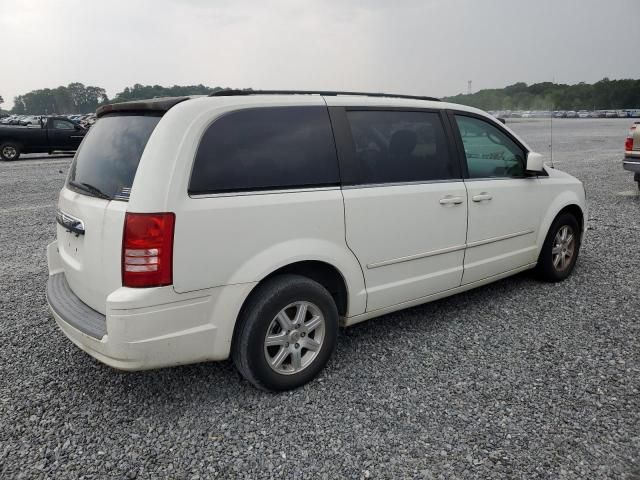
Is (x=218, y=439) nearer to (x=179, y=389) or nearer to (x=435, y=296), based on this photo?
(x=179, y=389)

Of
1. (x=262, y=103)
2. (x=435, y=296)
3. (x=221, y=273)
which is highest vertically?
(x=262, y=103)

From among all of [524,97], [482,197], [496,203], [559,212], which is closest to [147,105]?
[482,197]

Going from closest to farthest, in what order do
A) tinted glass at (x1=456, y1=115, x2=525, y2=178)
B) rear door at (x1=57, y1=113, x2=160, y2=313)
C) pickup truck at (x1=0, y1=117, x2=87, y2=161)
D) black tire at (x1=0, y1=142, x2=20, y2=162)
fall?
rear door at (x1=57, y1=113, x2=160, y2=313), tinted glass at (x1=456, y1=115, x2=525, y2=178), black tire at (x1=0, y1=142, x2=20, y2=162), pickup truck at (x1=0, y1=117, x2=87, y2=161)

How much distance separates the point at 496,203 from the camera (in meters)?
4.22

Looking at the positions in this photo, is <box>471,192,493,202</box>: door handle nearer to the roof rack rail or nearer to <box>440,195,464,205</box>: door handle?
<box>440,195,464,205</box>: door handle

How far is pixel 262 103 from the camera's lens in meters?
3.07

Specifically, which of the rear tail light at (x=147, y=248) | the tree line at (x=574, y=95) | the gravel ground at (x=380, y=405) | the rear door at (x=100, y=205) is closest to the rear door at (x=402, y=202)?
the gravel ground at (x=380, y=405)

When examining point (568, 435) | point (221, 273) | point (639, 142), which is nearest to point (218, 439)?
point (221, 273)

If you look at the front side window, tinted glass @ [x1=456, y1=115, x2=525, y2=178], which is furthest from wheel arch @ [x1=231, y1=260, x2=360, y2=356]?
the front side window

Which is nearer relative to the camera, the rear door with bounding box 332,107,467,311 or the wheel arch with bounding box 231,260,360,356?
the wheel arch with bounding box 231,260,360,356

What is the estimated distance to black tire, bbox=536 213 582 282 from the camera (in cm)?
488

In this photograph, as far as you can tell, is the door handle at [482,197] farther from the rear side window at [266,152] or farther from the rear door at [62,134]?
the rear door at [62,134]

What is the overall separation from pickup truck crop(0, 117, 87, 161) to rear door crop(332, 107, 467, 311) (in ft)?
62.9

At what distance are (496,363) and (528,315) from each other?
0.99 meters
